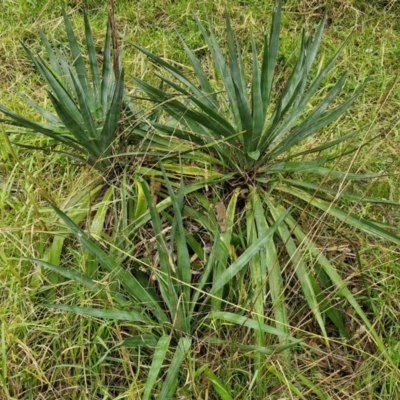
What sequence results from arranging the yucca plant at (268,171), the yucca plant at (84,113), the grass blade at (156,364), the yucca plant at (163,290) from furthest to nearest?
the yucca plant at (84,113)
the yucca plant at (268,171)
the yucca plant at (163,290)
the grass blade at (156,364)

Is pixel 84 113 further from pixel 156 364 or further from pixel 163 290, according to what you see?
pixel 156 364

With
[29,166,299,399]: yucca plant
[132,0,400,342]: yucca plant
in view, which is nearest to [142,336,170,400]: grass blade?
[29,166,299,399]: yucca plant

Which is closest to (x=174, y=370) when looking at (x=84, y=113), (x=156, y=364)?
(x=156, y=364)

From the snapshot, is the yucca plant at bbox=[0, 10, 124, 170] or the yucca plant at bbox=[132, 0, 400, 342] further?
the yucca plant at bbox=[0, 10, 124, 170]

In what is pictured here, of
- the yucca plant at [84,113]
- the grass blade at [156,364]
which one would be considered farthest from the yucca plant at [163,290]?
the yucca plant at [84,113]

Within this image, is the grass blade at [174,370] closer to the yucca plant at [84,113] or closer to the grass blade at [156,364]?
the grass blade at [156,364]

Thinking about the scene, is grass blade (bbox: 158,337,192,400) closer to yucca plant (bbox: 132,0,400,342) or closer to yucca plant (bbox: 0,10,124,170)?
yucca plant (bbox: 132,0,400,342)

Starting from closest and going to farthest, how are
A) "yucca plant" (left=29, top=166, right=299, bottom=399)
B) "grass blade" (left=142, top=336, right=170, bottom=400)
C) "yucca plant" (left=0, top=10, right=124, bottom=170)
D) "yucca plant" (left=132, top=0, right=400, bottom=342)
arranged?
"grass blade" (left=142, top=336, right=170, bottom=400), "yucca plant" (left=29, top=166, right=299, bottom=399), "yucca plant" (left=132, top=0, right=400, bottom=342), "yucca plant" (left=0, top=10, right=124, bottom=170)

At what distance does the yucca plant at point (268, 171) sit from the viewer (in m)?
2.11

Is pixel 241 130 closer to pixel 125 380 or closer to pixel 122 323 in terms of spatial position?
pixel 122 323

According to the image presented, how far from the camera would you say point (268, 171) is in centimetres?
238

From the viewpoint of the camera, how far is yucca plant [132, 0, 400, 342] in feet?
6.92

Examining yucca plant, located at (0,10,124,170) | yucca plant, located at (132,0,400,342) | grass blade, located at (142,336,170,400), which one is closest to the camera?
grass blade, located at (142,336,170,400)

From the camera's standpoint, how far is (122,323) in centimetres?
207
